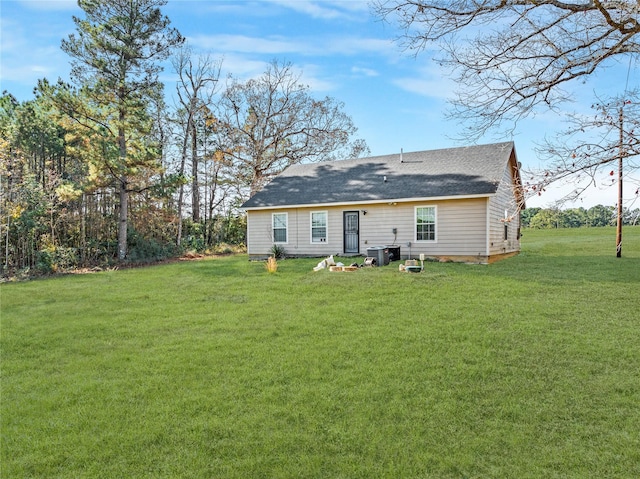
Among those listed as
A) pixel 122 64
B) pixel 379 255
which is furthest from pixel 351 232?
pixel 122 64

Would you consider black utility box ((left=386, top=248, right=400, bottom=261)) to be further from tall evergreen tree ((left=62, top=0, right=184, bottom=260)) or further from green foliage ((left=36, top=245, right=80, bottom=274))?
green foliage ((left=36, top=245, right=80, bottom=274))

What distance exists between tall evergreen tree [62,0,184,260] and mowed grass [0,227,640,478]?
9.51 metres

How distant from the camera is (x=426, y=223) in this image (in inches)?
501

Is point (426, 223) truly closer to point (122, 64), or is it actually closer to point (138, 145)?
point (138, 145)

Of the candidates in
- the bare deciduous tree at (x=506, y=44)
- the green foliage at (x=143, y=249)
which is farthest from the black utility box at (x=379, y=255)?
the green foliage at (x=143, y=249)

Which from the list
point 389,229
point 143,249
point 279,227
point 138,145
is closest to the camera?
point 389,229

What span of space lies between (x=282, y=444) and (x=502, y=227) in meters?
12.7

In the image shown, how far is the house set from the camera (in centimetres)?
1214

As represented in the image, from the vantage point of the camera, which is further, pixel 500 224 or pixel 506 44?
pixel 500 224

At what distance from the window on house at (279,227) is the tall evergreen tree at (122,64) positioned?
18.5 ft

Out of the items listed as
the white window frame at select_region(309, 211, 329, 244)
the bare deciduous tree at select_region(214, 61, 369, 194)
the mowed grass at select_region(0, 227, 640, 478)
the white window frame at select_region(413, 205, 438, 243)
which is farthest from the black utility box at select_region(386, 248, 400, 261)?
the bare deciduous tree at select_region(214, 61, 369, 194)

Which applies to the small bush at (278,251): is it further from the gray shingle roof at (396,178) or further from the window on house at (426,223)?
the window on house at (426,223)

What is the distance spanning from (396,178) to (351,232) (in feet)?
8.73

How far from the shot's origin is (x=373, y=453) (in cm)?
288
